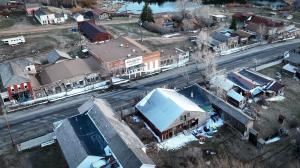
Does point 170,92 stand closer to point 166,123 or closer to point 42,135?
Result: point 166,123

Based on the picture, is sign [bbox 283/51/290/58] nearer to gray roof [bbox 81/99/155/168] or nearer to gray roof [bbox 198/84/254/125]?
gray roof [bbox 198/84/254/125]

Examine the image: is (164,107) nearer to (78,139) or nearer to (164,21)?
(78,139)

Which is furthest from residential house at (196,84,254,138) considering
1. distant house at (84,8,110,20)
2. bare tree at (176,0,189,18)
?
distant house at (84,8,110,20)

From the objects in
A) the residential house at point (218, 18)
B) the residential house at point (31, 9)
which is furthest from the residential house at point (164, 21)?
the residential house at point (31, 9)

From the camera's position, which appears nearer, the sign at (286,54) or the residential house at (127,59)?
the residential house at (127,59)

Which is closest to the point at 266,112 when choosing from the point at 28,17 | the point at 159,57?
the point at 159,57

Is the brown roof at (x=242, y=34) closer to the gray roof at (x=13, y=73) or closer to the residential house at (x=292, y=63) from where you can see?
the residential house at (x=292, y=63)
